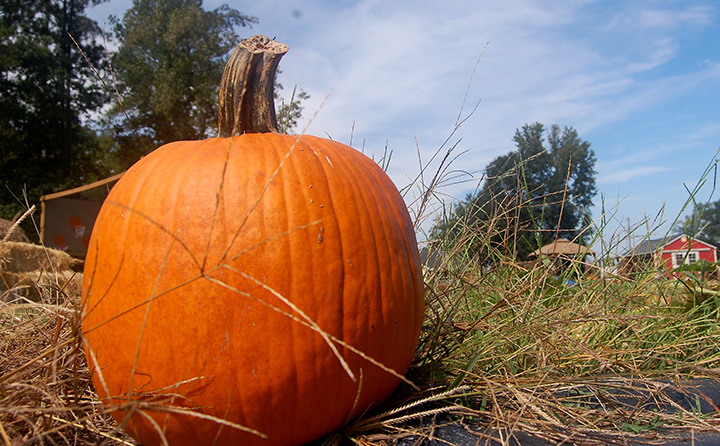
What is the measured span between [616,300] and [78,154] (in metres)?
18.5

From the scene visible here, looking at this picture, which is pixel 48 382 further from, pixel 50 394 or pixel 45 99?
pixel 45 99

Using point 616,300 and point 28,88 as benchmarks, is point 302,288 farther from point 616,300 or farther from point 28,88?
point 28,88

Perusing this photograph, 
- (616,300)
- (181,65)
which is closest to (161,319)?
(616,300)

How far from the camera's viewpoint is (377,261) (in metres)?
1.26

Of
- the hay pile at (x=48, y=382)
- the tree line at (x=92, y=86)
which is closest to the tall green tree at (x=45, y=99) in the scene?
the tree line at (x=92, y=86)

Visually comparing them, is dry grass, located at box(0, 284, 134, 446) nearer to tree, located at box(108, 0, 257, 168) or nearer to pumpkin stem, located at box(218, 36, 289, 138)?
pumpkin stem, located at box(218, 36, 289, 138)

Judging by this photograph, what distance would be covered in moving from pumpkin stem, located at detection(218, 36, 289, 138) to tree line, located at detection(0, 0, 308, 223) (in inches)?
506

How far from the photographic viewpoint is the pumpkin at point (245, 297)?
1.09 m

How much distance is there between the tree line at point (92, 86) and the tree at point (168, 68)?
41 millimetres

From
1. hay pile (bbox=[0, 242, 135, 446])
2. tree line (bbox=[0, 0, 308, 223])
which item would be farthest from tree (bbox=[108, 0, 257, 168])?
hay pile (bbox=[0, 242, 135, 446])

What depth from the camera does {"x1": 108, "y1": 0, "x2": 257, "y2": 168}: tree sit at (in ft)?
58.1

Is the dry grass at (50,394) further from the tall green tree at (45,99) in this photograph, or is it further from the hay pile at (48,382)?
the tall green tree at (45,99)

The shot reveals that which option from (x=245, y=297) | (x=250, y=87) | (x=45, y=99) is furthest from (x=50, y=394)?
(x=45, y=99)

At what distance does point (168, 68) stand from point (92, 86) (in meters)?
3.12
